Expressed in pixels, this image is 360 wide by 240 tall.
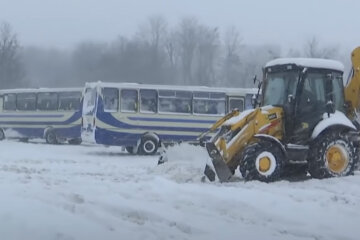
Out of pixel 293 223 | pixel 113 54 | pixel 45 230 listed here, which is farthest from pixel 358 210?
pixel 113 54

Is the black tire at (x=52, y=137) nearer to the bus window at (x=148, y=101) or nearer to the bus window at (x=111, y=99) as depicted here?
the bus window at (x=111, y=99)

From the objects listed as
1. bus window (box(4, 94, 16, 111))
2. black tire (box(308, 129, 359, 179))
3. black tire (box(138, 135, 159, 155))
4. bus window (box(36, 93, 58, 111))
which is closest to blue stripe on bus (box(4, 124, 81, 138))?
bus window (box(36, 93, 58, 111))

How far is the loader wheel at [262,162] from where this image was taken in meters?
12.9

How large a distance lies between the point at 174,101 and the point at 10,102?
1366 cm

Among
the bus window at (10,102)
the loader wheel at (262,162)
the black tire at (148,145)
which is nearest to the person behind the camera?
the loader wheel at (262,162)

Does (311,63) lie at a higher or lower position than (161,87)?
higher

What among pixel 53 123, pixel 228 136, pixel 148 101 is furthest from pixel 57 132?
pixel 228 136

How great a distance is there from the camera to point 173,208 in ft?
31.5

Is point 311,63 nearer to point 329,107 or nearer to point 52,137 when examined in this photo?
point 329,107

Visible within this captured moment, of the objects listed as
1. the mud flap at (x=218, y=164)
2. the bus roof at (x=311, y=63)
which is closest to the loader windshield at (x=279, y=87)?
the bus roof at (x=311, y=63)

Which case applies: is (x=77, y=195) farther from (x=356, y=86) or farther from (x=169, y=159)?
(x=356, y=86)

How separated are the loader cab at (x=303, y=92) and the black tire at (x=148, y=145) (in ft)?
36.3

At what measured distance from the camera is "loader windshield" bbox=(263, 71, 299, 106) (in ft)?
46.2

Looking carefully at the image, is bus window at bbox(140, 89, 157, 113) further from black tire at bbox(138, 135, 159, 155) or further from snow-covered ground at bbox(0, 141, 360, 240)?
snow-covered ground at bbox(0, 141, 360, 240)
